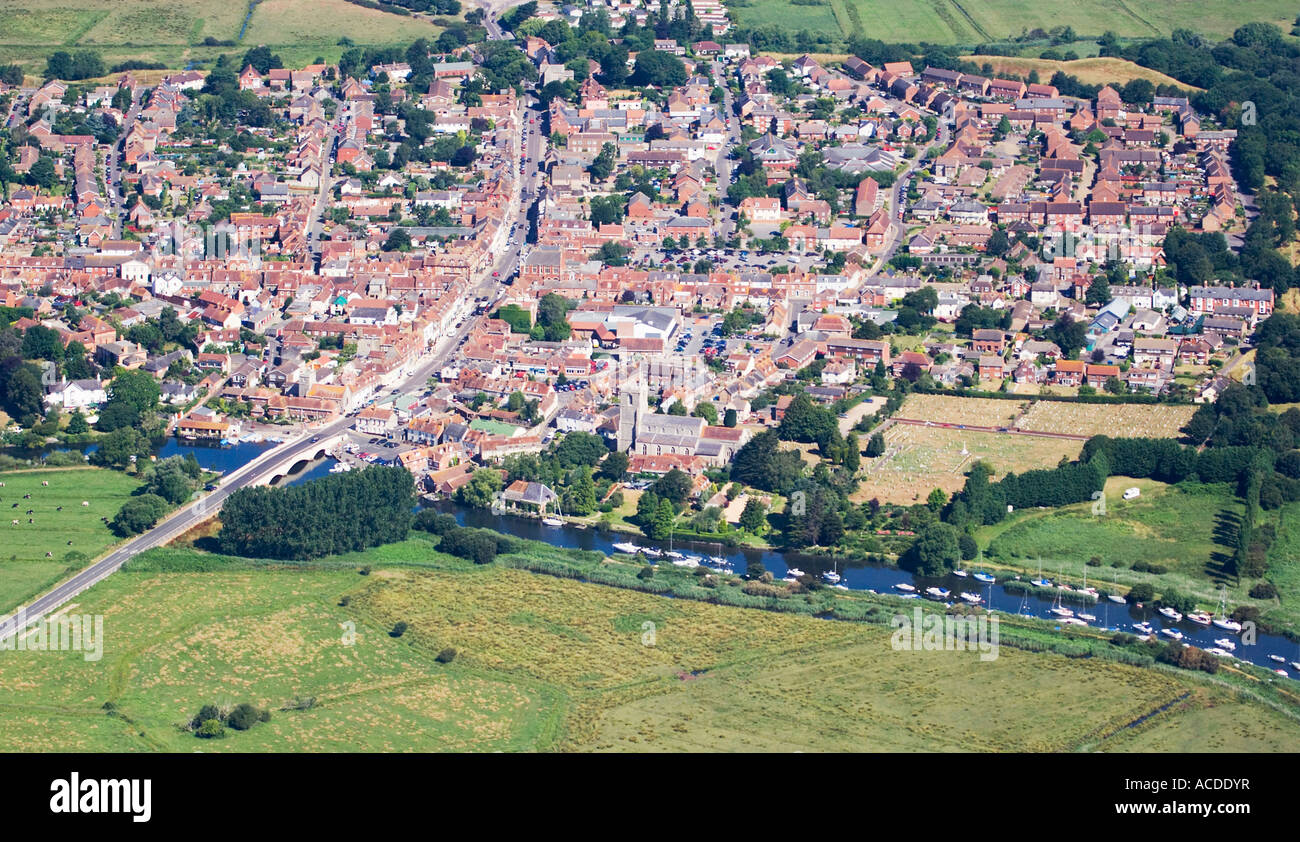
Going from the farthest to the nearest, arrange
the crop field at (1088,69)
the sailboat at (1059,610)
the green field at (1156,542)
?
the crop field at (1088,69), the green field at (1156,542), the sailboat at (1059,610)

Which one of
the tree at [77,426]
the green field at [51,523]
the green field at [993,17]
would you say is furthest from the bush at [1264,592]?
the green field at [993,17]

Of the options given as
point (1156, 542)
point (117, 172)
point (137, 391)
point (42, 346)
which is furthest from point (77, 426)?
point (1156, 542)

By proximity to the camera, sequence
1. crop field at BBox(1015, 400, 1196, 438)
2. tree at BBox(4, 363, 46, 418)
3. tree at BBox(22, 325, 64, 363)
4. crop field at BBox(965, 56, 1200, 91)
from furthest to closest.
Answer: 1. crop field at BBox(965, 56, 1200, 91)
2. tree at BBox(22, 325, 64, 363)
3. tree at BBox(4, 363, 46, 418)
4. crop field at BBox(1015, 400, 1196, 438)

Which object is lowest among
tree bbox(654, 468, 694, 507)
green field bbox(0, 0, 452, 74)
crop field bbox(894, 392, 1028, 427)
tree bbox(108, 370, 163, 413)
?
tree bbox(654, 468, 694, 507)

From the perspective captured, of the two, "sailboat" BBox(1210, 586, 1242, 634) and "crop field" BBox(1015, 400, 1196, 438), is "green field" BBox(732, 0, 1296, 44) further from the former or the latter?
"sailboat" BBox(1210, 586, 1242, 634)

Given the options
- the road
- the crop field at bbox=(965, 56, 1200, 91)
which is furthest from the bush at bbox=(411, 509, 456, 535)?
the crop field at bbox=(965, 56, 1200, 91)

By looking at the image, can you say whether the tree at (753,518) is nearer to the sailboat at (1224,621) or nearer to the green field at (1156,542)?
the green field at (1156,542)
